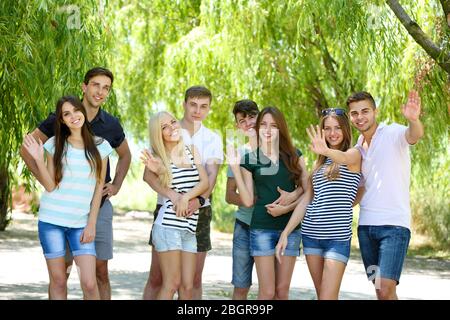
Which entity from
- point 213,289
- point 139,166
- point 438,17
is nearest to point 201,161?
point 213,289

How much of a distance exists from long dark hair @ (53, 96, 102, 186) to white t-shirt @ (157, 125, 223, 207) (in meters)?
0.54

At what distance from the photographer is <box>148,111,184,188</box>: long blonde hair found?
16.4ft

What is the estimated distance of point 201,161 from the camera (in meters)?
5.18

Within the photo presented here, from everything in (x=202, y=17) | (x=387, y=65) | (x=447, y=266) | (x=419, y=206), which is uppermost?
(x=202, y=17)

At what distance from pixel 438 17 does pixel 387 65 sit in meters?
0.84

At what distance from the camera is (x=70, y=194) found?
479cm


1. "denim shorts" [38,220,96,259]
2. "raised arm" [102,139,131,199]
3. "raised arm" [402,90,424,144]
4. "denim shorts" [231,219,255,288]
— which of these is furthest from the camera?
"raised arm" [102,139,131,199]

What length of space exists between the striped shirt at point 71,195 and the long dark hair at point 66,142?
0.08 feet

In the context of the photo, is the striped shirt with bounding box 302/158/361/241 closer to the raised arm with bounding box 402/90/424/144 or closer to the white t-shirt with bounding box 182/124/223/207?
the raised arm with bounding box 402/90/424/144

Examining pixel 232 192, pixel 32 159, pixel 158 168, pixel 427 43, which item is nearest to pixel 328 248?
pixel 232 192

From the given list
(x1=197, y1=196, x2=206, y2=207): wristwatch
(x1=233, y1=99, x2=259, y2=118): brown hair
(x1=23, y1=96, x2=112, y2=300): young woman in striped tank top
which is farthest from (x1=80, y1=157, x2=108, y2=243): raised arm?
(x1=233, y1=99, x2=259, y2=118): brown hair

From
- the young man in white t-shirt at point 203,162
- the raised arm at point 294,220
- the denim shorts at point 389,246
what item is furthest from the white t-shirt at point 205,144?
the denim shorts at point 389,246

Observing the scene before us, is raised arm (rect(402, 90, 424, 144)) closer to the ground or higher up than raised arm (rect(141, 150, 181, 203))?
higher up
